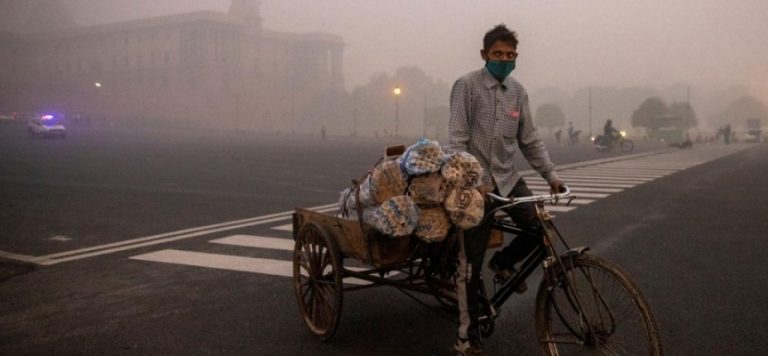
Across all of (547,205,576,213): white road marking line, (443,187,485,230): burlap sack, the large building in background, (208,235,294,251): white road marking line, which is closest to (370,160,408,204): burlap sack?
(443,187,485,230): burlap sack

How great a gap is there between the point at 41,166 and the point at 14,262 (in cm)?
1496

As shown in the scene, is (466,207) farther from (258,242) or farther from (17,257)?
(17,257)

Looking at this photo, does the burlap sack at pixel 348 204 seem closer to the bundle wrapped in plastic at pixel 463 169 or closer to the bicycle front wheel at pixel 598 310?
the bundle wrapped in plastic at pixel 463 169

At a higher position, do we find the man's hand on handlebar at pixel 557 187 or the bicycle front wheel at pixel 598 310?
the man's hand on handlebar at pixel 557 187

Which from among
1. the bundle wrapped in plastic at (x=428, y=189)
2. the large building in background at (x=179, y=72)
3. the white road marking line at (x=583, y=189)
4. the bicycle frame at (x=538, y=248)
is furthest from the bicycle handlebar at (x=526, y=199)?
the large building in background at (x=179, y=72)

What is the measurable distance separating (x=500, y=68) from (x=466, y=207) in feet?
2.96

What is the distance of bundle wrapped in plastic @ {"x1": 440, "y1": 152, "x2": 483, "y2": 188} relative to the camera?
136 inches

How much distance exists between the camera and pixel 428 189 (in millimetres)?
3539

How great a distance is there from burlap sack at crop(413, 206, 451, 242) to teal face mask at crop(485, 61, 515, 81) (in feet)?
2.92

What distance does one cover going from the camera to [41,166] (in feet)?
65.2

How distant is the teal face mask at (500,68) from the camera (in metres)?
3.72

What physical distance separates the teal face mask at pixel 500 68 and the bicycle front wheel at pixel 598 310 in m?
1.19

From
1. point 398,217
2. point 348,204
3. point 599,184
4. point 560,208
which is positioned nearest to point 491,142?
point 398,217

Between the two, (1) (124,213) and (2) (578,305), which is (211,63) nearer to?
(1) (124,213)
